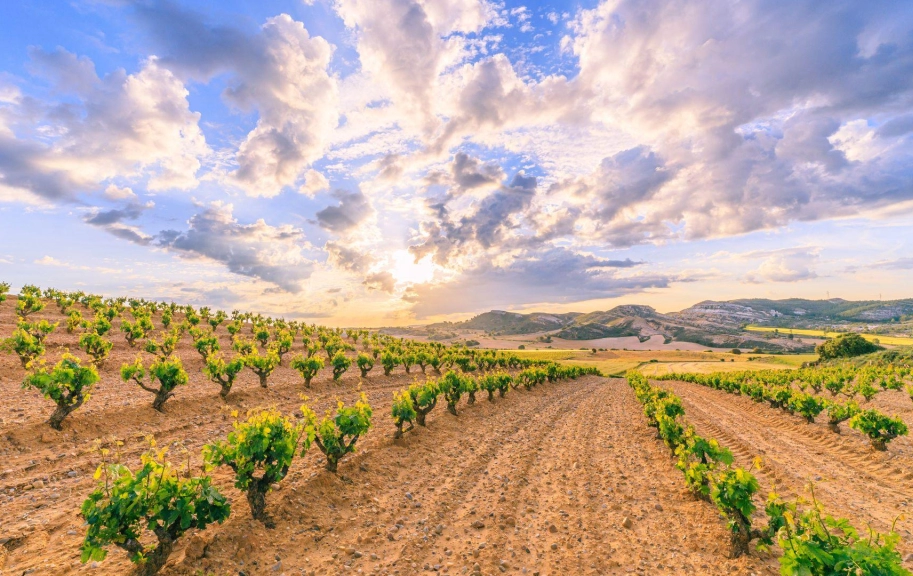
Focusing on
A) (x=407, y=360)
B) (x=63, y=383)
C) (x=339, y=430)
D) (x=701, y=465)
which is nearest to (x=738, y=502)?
(x=701, y=465)

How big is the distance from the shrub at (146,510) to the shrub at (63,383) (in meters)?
10.2

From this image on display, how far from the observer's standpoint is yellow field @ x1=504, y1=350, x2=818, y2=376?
11056 cm

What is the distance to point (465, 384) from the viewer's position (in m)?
27.5

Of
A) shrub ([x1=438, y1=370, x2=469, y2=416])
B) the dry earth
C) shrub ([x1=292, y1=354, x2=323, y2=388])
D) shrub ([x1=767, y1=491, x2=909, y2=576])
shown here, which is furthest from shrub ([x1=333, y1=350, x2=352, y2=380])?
shrub ([x1=767, y1=491, x2=909, y2=576])

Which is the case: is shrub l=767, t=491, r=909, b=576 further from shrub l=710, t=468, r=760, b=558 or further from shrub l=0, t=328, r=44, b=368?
shrub l=0, t=328, r=44, b=368

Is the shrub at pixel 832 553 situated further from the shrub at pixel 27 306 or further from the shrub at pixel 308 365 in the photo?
the shrub at pixel 27 306

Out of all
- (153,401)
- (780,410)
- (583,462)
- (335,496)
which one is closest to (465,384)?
(583,462)

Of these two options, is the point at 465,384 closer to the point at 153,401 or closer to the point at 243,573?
the point at 153,401

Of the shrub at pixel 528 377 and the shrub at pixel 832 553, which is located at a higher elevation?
the shrub at pixel 832 553

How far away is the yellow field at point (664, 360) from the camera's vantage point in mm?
110562

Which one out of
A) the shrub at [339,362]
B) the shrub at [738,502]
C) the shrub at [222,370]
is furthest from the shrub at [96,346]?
the shrub at [738,502]

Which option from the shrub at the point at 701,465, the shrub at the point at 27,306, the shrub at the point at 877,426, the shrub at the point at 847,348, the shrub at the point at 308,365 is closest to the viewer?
the shrub at the point at 701,465

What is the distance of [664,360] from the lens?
13550 cm

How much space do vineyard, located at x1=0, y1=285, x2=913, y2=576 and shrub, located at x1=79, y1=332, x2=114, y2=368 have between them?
263 mm
